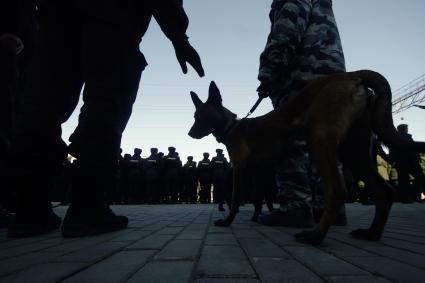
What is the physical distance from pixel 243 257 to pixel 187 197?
1245cm

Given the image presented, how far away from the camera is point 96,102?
2176 mm

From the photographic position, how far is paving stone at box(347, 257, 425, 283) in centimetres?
104

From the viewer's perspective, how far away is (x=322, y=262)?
4.26 feet

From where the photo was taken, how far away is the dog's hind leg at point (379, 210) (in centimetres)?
208

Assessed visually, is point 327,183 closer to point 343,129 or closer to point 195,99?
point 343,129

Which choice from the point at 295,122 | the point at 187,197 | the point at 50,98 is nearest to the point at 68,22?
the point at 50,98

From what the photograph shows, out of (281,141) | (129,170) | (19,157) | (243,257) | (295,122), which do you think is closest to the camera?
(243,257)

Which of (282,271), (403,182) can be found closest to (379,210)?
(282,271)

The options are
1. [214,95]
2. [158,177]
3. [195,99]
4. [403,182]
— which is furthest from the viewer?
[158,177]

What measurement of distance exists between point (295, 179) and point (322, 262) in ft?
6.38

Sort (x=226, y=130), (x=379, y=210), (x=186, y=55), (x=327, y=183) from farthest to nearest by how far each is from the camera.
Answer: (x=226, y=130), (x=186, y=55), (x=379, y=210), (x=327, y=183)

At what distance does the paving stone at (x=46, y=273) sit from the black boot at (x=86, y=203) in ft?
2.94

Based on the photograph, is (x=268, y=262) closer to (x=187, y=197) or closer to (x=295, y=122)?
(x=295, y=122)

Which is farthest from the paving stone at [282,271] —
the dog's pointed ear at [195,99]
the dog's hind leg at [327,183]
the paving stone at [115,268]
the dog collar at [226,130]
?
the dog's pointed ear at [195,99]
